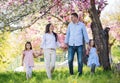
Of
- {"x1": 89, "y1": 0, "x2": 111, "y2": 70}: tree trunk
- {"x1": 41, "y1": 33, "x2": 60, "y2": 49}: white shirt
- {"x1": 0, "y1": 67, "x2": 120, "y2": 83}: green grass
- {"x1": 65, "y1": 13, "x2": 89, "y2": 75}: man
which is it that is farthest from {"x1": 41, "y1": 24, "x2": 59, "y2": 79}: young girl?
{"x1": 89, "y1": 0, "x2": 111, "y2": 70}: tree trunk

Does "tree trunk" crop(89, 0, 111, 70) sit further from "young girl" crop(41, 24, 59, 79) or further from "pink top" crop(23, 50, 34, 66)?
"young girl" crop(41, 24, 59, 79)

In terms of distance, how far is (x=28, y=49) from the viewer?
58.9ft

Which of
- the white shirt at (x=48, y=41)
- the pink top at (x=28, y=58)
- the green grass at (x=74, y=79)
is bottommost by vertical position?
the green grass at (x=74, y=79)

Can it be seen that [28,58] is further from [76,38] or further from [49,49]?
[76,38]

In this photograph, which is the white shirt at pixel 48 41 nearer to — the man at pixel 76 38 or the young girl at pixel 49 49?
the young girl at pixel 49 49

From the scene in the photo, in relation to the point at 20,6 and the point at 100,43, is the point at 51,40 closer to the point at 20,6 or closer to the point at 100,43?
the point at 20,6

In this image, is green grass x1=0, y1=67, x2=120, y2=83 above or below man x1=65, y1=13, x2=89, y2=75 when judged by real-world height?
below

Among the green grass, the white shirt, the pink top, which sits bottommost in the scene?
the green grass

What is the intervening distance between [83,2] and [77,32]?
8.31m

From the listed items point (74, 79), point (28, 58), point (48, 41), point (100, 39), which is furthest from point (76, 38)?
point (100, 39)

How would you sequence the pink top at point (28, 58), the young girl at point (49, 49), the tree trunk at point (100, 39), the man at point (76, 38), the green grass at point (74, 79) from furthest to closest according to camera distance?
the tree trunk at point (100, 39) → the pink top at point (28, 58) → the man at point (76, 38) → the young girl at point (49, 49) → the green grass at point (74, 79)

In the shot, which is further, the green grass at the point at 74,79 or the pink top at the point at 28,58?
the pink top at the point at 28,58

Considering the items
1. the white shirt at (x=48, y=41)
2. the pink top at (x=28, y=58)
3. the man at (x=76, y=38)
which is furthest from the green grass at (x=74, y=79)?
the pink top at (x=28, y=58)

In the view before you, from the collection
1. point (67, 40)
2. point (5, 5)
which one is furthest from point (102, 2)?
point (67, 40)
